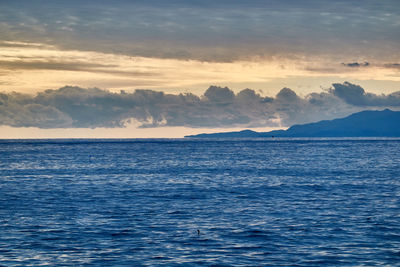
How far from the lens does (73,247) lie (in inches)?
1361

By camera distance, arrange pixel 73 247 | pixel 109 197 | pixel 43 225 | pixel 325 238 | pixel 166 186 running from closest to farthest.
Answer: pixel 73 247, pixel 325 238, pixel 43 225, pixel 109 197, pixel 166 186

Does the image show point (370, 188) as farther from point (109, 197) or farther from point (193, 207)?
point (109, 197)

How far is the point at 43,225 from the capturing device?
42.5 metres

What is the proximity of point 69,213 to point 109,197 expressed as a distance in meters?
12.8

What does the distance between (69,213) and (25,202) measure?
11.0 meters

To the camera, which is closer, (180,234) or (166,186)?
(180,234)

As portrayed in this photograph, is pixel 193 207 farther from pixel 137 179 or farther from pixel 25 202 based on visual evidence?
pixel 137 179

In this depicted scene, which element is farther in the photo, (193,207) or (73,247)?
(193,207)

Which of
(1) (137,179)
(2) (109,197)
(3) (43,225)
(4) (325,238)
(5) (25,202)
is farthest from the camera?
(1) (137,179)

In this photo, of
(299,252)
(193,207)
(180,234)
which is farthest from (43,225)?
(299,252)

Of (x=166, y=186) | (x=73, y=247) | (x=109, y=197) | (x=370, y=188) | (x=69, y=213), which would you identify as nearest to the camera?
(x=73, y=247)

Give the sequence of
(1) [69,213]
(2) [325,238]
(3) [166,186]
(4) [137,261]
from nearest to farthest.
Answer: (4) [137,261] → (2) [325,238] → (1) [69,213] → (3) [166,186]

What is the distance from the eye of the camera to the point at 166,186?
75.9 metres

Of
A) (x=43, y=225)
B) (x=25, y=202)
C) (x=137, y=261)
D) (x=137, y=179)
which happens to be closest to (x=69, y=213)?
(x=43, y=225)
